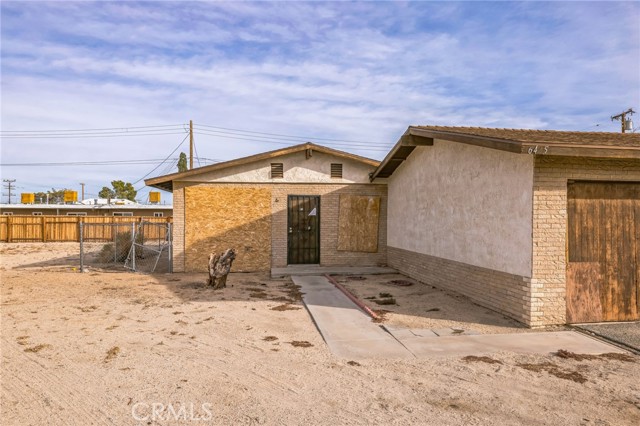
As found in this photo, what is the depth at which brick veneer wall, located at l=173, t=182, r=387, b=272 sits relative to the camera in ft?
47.4

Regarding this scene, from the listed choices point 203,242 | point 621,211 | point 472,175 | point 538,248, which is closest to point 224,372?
point 538,248

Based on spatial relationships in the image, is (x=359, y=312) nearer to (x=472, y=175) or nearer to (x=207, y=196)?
(x=472, y=175)

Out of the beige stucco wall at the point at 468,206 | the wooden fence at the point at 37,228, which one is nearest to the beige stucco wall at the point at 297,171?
the beige stucco wall at the point at 468,206

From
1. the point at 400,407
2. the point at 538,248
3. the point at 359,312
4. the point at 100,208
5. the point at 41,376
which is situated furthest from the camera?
the point at 100,208

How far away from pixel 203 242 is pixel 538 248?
1066cm

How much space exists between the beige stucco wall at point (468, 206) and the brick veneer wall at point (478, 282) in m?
0.17

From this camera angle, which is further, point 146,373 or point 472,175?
point 472,175

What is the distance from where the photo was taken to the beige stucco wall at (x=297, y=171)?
1470cm

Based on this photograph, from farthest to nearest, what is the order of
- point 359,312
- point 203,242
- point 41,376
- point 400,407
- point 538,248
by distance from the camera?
point 203,242 → point 359,312 → point 538,248 → point 41,376 → point 400,407

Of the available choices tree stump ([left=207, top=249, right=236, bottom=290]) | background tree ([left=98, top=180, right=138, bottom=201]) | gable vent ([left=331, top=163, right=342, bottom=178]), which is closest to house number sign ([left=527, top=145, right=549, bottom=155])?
tree stump ([left=207, top=249, right=236, bottom=290])

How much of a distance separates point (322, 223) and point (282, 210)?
150cm

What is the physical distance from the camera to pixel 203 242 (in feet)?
47.8

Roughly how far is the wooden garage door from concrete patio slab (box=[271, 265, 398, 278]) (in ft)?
22.7

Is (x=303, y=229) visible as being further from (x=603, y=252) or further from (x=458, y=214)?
(x=603, y=252)
